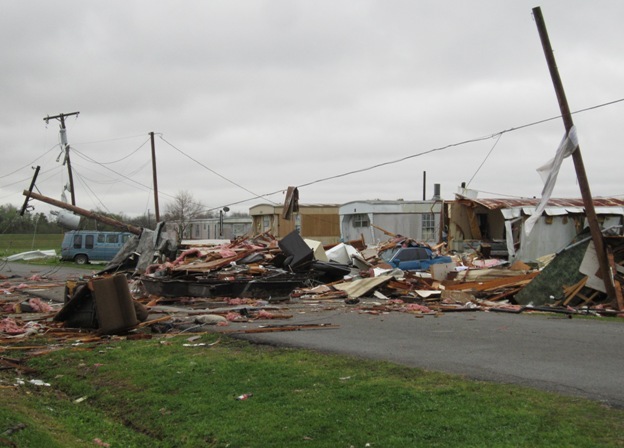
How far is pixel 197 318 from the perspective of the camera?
13.4m

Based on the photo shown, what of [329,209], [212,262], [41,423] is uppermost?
[329,209]

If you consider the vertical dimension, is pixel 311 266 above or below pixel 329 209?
below

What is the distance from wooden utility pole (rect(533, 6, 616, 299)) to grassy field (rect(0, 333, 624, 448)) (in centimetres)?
890

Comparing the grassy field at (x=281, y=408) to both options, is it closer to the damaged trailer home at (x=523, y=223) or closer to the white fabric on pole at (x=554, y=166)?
A: the white fabric on pole at (x=554, y=166)

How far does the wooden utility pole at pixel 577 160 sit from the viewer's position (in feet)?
49.6

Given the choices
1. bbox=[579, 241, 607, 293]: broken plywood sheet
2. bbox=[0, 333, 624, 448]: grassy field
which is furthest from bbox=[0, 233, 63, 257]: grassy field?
bbox=[0, 333, 624, 448]: grassy field

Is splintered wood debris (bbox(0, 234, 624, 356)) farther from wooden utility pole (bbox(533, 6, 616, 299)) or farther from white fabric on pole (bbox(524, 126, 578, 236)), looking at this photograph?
white fabric on pole (bbox(524, 126, 578, 236))

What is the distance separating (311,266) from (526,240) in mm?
11109

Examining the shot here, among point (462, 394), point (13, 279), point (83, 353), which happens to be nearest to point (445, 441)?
point (462, 394)

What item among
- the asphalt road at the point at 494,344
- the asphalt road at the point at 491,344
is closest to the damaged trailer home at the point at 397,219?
the asphalt road at the point at 491,344

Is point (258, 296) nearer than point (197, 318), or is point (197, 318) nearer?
point (197, 318)

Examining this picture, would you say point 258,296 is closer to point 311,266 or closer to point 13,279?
point 311,266

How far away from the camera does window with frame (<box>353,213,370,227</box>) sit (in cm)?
3791

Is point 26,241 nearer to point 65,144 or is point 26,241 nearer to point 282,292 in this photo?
point 65,144
